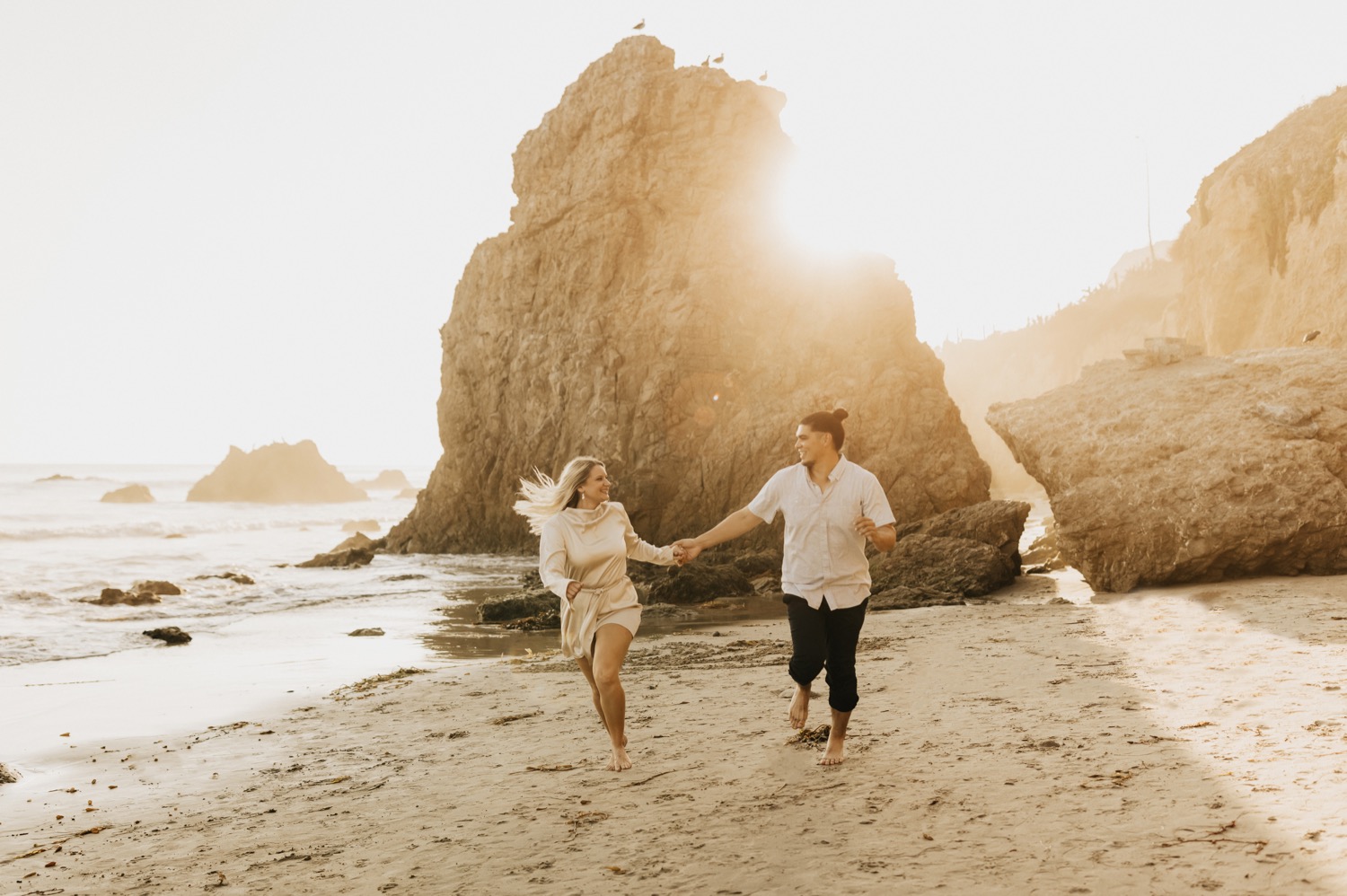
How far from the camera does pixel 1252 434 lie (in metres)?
12.2

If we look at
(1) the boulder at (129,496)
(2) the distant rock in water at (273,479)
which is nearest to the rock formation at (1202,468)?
(2) the distant rock in water at (273,479)

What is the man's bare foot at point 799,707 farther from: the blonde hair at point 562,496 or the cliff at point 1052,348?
the cliff at point 1052,348

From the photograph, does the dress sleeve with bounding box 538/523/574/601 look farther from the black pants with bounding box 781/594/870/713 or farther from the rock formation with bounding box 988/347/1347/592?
the rock formation with bounding box 988/347/1347/592

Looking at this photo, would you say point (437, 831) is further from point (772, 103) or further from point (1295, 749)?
point (772, 103)

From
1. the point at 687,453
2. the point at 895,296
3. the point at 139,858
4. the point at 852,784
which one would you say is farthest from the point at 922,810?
the point at 895,296

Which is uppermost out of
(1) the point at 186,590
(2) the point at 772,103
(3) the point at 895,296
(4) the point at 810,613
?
(2) the point at 772,103

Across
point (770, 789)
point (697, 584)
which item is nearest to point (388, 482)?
point (697, 584)

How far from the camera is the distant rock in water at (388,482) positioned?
11919 cm

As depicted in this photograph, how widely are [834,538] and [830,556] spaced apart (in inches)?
4.3

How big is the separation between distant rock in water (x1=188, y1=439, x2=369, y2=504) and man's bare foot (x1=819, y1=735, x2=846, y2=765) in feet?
242

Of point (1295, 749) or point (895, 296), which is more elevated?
point (895, 296)

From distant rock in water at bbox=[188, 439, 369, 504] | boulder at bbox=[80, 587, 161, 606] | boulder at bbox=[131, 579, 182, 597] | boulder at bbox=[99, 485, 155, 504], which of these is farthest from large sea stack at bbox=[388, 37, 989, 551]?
boulder at bbox=[99, 485, 155, 504]

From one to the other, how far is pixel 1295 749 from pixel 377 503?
262ft

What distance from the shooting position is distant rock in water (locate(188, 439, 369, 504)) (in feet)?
239
